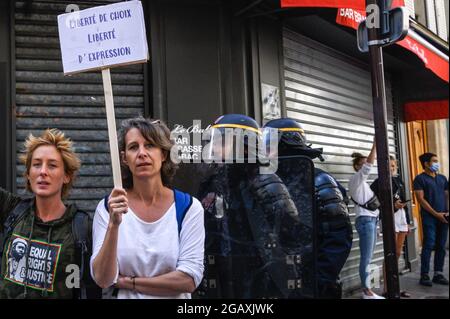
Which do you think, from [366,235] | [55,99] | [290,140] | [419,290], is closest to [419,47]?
[366,235]

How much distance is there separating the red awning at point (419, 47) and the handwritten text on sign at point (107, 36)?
148 inches

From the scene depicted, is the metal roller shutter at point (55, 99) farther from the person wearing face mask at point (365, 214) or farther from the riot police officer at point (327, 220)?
the person wearing face mask at point (365, 214)

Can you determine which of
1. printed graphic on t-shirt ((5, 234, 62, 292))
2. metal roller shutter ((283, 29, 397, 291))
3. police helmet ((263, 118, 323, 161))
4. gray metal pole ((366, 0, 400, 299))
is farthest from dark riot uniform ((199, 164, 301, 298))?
metal roller shutter ((283, 29, 397, 291))

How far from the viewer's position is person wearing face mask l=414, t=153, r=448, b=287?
7.75m

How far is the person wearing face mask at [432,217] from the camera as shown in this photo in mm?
7754

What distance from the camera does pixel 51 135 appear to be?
9.13 ft

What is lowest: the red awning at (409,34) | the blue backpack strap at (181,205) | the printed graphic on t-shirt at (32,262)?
the printed graphic on t-shirt at (32,262)

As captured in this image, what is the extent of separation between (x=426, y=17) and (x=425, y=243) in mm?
3236

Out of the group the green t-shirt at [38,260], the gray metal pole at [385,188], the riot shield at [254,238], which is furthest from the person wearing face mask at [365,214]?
the green t-shirt at [38,260]

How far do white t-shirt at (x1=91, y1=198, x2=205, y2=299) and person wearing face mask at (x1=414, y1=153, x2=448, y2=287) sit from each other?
6067 millimetres

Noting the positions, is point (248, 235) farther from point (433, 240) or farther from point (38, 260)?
point (433, 240)

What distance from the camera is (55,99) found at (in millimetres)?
5602

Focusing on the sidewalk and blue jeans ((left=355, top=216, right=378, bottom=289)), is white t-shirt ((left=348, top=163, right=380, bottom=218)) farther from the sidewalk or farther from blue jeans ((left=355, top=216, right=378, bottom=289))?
the sidewalk

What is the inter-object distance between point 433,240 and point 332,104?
2499mm
